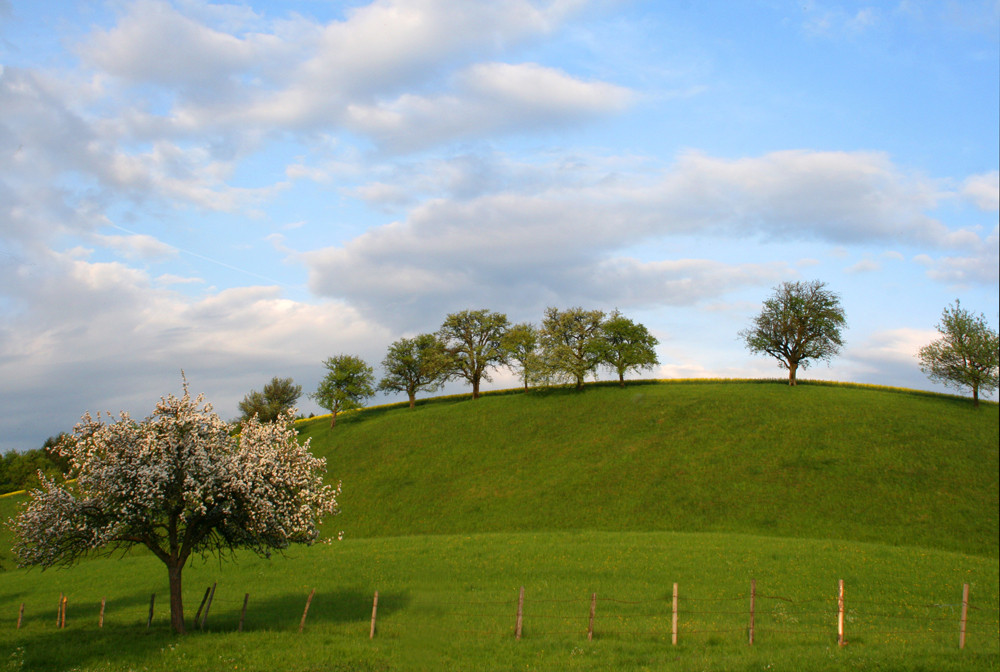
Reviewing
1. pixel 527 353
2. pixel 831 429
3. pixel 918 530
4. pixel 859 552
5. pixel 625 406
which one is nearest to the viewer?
pixel 859 552

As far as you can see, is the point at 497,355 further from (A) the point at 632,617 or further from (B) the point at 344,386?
(A) the point at 632,617

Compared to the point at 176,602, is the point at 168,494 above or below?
above

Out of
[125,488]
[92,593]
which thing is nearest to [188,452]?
[125,488]

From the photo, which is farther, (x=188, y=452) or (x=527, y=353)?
(x=527, y=353)

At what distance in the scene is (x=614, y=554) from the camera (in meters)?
42.2

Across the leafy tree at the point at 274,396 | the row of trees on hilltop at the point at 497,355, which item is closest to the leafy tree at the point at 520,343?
the row of trees on hilltop at the point at 497,355

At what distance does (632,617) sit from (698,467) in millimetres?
40157

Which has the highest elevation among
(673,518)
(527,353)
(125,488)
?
(527,353)

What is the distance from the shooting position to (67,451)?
85.2 feet

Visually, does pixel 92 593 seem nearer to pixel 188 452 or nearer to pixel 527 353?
pixel 188 452

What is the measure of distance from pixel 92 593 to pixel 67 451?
23.7m

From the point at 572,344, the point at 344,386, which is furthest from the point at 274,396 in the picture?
the point at 572,344

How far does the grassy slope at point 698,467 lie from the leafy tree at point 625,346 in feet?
16.3

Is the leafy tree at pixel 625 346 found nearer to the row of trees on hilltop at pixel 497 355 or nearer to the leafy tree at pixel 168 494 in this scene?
the row of trees on hilltop at pixel 497 355
